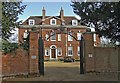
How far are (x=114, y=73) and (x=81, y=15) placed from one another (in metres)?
7.55

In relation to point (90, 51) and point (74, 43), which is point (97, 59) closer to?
point (90, 51)

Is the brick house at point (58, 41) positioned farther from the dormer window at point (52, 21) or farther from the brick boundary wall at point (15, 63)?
the brick boundary wall at point (15, 63)

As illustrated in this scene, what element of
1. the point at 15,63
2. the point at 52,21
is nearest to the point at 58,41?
the point at 52,21

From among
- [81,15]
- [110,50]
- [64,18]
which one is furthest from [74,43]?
[81,15]

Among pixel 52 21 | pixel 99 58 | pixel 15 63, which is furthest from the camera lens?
pixel 52 21

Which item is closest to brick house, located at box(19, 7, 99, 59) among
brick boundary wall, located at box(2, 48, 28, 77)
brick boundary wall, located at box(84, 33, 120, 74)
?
brick boundary wall, located at box(84, 33, 120, 74)

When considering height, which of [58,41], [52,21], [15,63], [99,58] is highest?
[52,21]

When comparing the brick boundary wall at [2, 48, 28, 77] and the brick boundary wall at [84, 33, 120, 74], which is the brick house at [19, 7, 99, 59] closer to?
the brick boundary wall at [84, 33, 120, 74]

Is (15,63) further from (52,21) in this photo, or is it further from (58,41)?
(52,21)

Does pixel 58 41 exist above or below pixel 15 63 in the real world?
above

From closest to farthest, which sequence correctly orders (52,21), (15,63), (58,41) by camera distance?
(15,63) → (58,41) → (52,21)

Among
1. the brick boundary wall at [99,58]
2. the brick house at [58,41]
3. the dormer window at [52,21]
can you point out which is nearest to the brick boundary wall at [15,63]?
the brick boundary wall at [99,58]

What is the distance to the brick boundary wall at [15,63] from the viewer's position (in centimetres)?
1965

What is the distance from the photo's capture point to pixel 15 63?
793 inches
